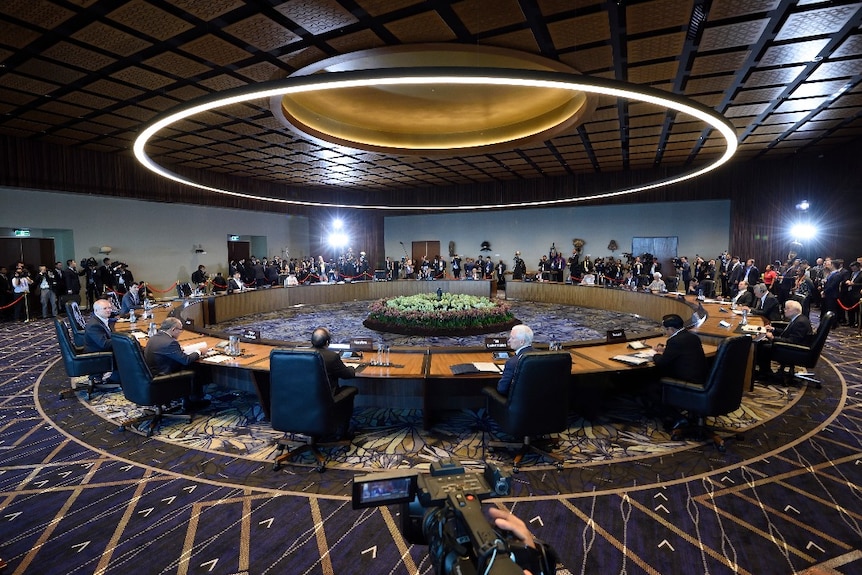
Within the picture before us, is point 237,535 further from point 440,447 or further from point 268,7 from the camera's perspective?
point 268,7

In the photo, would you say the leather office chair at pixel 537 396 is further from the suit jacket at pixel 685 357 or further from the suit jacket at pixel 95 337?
the suit jacket at pixel 95 337

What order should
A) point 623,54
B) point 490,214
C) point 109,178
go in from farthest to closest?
point 490,214 < point 109,178 < point 623,54

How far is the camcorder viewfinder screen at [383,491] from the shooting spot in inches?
48.1

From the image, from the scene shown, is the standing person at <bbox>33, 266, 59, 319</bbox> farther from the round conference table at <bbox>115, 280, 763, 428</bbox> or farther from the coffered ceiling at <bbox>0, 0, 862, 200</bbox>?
the round conference table at <bbox>115, 280, 763, 428</bbox>

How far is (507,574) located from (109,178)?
1373cm

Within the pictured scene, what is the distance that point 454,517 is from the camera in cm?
116

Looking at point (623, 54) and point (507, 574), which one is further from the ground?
point (623, 54)

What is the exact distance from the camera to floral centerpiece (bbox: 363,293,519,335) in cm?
848

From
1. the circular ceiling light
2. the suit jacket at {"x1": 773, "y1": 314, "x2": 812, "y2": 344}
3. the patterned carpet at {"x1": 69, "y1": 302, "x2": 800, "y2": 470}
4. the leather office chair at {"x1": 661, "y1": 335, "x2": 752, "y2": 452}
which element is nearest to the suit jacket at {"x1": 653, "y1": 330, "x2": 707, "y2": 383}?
the leather office chair at {"x1": 661, "y1": 335, "x2": 752, "y2": 452}

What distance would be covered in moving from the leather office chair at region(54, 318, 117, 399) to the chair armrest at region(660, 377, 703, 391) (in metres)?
5.80

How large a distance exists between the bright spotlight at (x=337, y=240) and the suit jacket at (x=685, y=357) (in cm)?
1722

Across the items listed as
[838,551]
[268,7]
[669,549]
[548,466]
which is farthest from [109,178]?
[838,551]

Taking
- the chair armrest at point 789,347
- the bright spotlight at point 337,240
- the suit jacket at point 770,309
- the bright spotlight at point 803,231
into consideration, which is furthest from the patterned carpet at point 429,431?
the bright spotlight at point 337,240

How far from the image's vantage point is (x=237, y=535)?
2516 millimetres
